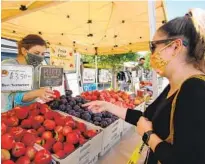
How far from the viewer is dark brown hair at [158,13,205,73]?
36.0 inches

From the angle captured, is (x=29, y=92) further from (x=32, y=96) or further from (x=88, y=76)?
(x=88, y=76)

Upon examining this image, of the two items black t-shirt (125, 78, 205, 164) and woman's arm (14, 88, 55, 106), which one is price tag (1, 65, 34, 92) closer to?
woman's arm (14, 88, 55, 106)

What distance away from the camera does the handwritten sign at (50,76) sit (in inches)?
54.8

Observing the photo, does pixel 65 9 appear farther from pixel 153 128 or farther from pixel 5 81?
pixel 153 128

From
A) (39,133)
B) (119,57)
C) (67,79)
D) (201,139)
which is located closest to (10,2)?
(39,133)

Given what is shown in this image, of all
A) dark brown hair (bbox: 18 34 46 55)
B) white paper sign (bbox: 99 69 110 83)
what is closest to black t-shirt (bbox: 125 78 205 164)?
dark brown hair (bbox: 18 34 46 55)

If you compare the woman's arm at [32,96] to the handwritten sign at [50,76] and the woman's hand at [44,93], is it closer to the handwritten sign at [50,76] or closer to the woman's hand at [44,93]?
the woman's hand at [44,93]

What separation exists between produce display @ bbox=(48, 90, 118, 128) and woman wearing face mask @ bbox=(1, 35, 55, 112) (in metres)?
0.13

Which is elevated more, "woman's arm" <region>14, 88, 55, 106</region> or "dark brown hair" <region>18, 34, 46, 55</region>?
"dark brown hair" <region>18, 34, 46, 55</region>

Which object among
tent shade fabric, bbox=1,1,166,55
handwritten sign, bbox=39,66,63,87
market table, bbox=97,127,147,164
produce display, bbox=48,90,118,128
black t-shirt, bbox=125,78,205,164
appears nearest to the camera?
black t-shirt, bbox=125,78,205,164

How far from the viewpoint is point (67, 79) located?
5926mm

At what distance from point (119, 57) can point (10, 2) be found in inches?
571

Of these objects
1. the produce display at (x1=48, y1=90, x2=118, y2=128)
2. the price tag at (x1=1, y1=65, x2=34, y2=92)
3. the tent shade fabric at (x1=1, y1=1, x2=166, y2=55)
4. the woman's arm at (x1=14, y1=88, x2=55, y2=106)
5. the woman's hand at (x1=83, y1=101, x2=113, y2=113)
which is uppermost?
the tent shade fabric at (x1=1, y1=1, x2=166, y2=55)

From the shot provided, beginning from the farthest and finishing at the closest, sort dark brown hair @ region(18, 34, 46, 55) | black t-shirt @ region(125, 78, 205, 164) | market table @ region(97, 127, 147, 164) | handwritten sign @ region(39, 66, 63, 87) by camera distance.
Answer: dark brown hair @ region(18, 34, 46, 55)
market table @ region(97, 127, 147, 164)
handwritten sign @ region(39, 66, 63, 87)
black t-shirt @ region(125, 78, 205, 164)
